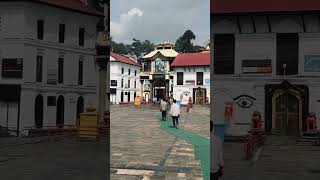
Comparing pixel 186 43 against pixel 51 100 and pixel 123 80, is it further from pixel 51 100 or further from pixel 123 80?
pixel 51 100

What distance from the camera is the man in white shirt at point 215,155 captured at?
278cm

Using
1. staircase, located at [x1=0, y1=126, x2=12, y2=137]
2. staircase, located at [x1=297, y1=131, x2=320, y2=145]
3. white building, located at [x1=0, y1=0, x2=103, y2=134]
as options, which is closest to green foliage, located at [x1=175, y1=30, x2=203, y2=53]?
white building, located at [x1=0, y1=0, x2=103, y2=134]

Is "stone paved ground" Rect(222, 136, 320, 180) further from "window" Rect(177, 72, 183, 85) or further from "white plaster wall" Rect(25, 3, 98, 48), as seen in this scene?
"white plaster wall" Rect(25, 3, 98, 48)

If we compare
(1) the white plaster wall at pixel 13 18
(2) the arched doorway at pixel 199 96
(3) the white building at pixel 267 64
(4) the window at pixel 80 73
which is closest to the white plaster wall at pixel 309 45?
(3) the white building at pixel 267 64

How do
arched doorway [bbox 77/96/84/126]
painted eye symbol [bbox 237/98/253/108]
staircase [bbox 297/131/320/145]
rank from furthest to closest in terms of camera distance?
1. staircase [bbox 297/131/320/145]
2. painted eye symbol [bbox 237/98/253/108]
3. arched doorway [bbox 77/96/84/126]

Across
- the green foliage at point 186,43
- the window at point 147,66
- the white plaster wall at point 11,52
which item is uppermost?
the green foliage at point 186,43

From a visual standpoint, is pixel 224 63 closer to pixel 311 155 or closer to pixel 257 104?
pixel 257 104

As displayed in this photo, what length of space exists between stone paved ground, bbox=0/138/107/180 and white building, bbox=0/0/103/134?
0.25 metres

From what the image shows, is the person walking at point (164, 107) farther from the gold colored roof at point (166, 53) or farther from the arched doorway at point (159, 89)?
the gold colored roof at point (166, 53)

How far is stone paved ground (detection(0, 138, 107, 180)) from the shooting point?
317cm

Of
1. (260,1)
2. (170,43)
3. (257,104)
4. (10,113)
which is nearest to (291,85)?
(257,104)

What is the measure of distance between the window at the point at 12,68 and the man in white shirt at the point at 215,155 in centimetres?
148

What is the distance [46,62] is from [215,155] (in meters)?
1.47

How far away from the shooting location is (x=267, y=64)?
3.52 m
